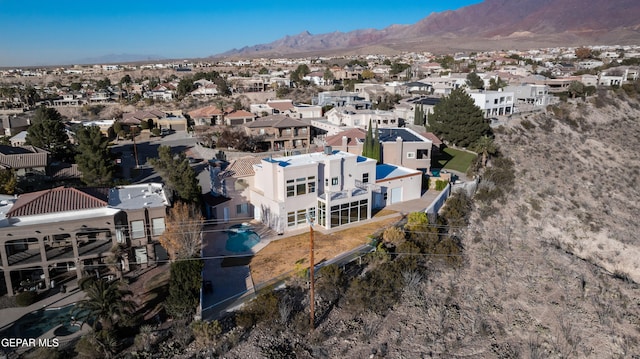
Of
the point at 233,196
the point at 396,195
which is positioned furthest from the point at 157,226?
the point at 396,195

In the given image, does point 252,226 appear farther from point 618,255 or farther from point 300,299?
point 618,255

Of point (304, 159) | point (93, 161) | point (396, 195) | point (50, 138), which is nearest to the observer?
point (304, 159)

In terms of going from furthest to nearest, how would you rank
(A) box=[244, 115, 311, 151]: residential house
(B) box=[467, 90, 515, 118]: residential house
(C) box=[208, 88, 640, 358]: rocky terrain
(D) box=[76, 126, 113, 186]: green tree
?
(B) box=[467, 90, 515, 118]: residential house
(A) box=[244, 115, 311, 151]: residential house
(D) box=[76, 126, 113, 186]: green tree
(C) box=[208, 88, 640, 358]: rocky terrain

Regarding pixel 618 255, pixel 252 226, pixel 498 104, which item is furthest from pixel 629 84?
pixel 252 226

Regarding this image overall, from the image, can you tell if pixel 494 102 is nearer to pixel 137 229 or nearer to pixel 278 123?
pixel 278 123

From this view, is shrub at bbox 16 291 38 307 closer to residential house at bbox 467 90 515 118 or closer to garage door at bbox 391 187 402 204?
garage door at bbox 391 187 402 204

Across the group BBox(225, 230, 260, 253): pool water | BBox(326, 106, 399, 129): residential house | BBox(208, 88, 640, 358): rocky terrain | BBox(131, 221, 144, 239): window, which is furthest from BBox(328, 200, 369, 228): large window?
BBox(326, 106, 399, 129): residential house

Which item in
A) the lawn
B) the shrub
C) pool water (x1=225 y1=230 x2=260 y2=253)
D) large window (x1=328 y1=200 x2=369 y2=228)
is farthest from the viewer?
the lawn
